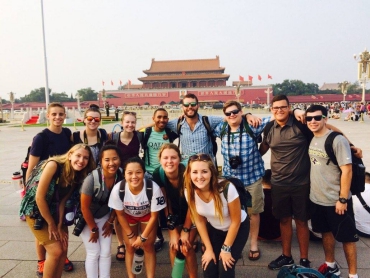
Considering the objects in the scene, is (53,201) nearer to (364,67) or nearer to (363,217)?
(363,217)

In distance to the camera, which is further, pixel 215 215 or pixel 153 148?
pixel 153 148

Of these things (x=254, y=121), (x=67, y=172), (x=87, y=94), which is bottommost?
(x=67, y=172)

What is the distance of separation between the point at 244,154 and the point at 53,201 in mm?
1534

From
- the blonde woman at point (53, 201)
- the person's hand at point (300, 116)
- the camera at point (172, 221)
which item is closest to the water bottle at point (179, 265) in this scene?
the camera at point (172, 221)

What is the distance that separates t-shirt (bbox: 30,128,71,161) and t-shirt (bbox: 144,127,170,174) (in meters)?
0.72

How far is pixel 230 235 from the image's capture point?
6.70ft

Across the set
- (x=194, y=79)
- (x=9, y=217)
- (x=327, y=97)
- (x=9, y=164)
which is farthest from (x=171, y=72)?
(x=9, y=217)

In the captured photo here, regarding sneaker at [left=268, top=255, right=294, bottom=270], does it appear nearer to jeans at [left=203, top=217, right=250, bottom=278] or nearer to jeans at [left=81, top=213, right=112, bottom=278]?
jeans at [left=203, top=217, right=250, bottom=278]

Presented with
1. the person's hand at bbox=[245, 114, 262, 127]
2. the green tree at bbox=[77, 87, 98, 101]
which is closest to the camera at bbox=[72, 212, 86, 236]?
the person's hand at bbox=[245, 114, 262, 127]

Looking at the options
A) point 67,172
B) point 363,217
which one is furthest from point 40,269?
point 363,217

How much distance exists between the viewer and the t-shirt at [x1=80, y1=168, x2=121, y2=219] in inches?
87.4

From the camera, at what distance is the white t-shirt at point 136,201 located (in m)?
2.22

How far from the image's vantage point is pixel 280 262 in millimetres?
2533

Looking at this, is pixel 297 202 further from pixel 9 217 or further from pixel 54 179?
pixel 9 217
